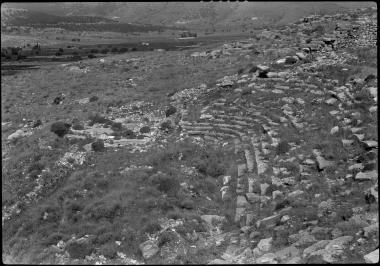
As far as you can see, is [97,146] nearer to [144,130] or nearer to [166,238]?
[144,130]

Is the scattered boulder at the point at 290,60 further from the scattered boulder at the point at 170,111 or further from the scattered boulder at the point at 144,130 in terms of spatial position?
the scattered boulder at the point at 144,130

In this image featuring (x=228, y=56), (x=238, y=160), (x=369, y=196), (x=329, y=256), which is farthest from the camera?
(x=228, y=56)

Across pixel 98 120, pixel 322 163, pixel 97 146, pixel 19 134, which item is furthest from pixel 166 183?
pixel 19 134

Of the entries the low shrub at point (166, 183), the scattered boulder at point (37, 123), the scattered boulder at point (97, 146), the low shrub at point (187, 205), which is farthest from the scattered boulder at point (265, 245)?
the scattered boulder at point (37, 123)

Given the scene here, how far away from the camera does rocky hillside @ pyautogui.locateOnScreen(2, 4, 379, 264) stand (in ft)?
54.5

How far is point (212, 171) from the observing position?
2427 cm

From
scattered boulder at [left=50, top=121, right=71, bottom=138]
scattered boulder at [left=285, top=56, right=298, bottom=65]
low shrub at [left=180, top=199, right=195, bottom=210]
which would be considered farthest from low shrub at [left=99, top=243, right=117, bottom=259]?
scattered boulder at [left=285, top=56, right=298, bottom=65]

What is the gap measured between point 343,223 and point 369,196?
1861mm

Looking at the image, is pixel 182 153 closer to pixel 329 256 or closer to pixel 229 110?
pixel 229 110

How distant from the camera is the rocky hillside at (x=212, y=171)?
654 inches

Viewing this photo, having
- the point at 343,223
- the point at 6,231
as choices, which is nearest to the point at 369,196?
the point at 343,223

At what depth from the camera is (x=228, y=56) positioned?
6034 centimetres

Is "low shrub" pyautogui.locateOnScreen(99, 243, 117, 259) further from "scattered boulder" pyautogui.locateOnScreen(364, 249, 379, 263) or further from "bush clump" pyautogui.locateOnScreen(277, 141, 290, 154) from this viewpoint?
"bush clump" pyautogui.locateOnScreen(277, 141, 290, 154)

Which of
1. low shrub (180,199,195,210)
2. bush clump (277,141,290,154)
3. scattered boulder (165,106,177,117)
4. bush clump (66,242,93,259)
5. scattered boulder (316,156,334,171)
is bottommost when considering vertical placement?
bush clump (66,242,93,259)
